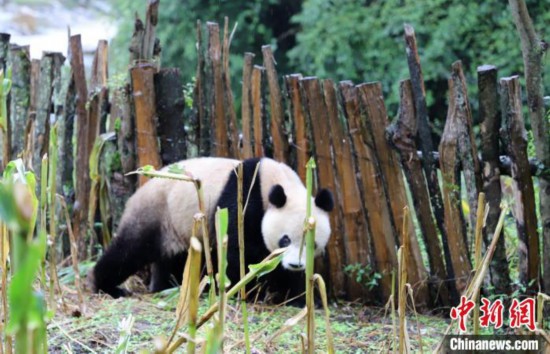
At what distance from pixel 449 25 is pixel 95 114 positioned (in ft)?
15.9

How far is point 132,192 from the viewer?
5.34 metres

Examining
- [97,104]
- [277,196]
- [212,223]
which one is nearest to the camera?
[277,196]

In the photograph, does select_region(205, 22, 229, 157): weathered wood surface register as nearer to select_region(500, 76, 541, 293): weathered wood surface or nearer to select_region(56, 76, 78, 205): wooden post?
select_region(56, 76, 78, 205): wooden post

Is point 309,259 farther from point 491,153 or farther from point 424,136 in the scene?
point 424,136

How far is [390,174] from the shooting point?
437 centimetres

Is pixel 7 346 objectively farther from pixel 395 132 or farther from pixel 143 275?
pixel 143 275

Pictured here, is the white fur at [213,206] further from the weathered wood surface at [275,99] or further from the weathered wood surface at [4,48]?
the weathered wood surface at [4,48]

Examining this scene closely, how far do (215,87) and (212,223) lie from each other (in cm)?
90

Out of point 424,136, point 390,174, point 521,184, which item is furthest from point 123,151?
point 521,184

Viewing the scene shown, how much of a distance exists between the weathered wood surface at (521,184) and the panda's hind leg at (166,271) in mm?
2210

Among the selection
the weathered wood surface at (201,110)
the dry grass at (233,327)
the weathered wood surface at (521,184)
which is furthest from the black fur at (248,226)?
the weathered wood surface at (521,184)

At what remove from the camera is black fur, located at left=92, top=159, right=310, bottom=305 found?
15.2ft

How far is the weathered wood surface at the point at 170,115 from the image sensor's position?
5062 millimetres

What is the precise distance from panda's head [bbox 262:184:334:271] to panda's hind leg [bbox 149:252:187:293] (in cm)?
78
